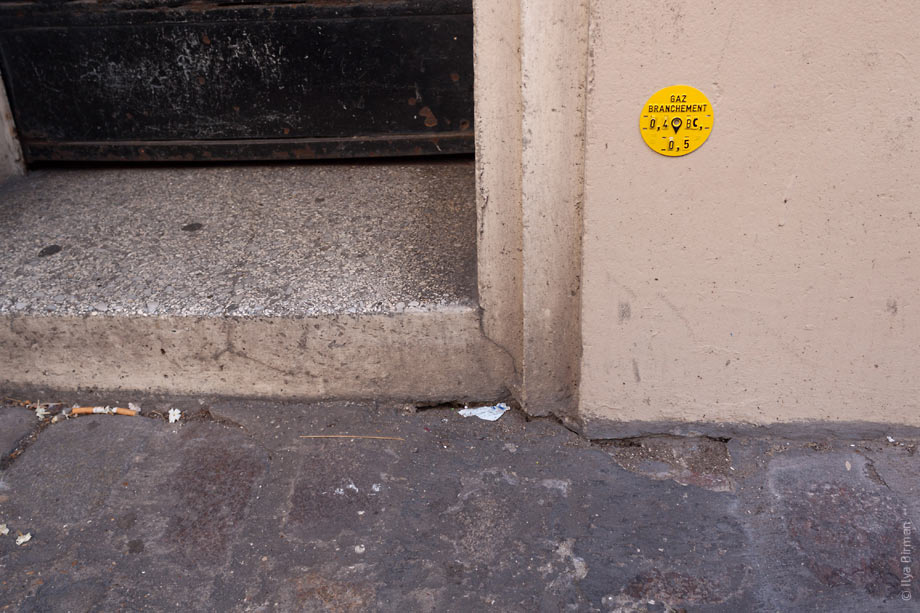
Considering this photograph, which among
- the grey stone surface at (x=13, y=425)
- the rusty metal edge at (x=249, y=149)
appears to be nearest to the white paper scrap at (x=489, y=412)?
the rusty metal edge at (x=249, y=149)

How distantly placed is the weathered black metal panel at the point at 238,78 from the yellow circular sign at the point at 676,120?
1.26m

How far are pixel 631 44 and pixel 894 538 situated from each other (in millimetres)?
1350

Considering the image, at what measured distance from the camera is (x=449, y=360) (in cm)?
229

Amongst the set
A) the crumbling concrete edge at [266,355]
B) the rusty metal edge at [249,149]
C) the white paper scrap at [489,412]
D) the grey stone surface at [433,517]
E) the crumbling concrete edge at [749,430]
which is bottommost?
the grey stone surface at [433,517]

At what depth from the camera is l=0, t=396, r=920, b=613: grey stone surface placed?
1.76 metres

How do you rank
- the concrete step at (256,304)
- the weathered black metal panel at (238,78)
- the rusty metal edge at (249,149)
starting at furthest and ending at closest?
1. the rusty metal edge at (249,149)
2. the weathered black metal panel at (238,78)
3. the concrete step at (256,304)

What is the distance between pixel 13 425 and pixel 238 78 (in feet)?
4.96

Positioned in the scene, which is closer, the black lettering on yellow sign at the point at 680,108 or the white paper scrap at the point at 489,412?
the black lettering on yellow sign at the point at 680,108

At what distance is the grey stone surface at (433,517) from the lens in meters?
1.76

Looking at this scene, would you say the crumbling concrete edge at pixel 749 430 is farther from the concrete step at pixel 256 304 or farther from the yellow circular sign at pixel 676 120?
the yellow circular sign at pixel 676 120

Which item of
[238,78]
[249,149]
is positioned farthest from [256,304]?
[238,78]

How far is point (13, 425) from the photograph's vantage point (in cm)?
235

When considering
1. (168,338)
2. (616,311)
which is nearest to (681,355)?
(616,311)

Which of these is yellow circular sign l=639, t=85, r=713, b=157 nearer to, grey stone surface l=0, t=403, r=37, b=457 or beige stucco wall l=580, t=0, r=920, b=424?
beige stucco wall l=580, t=0, r=920, b=424
